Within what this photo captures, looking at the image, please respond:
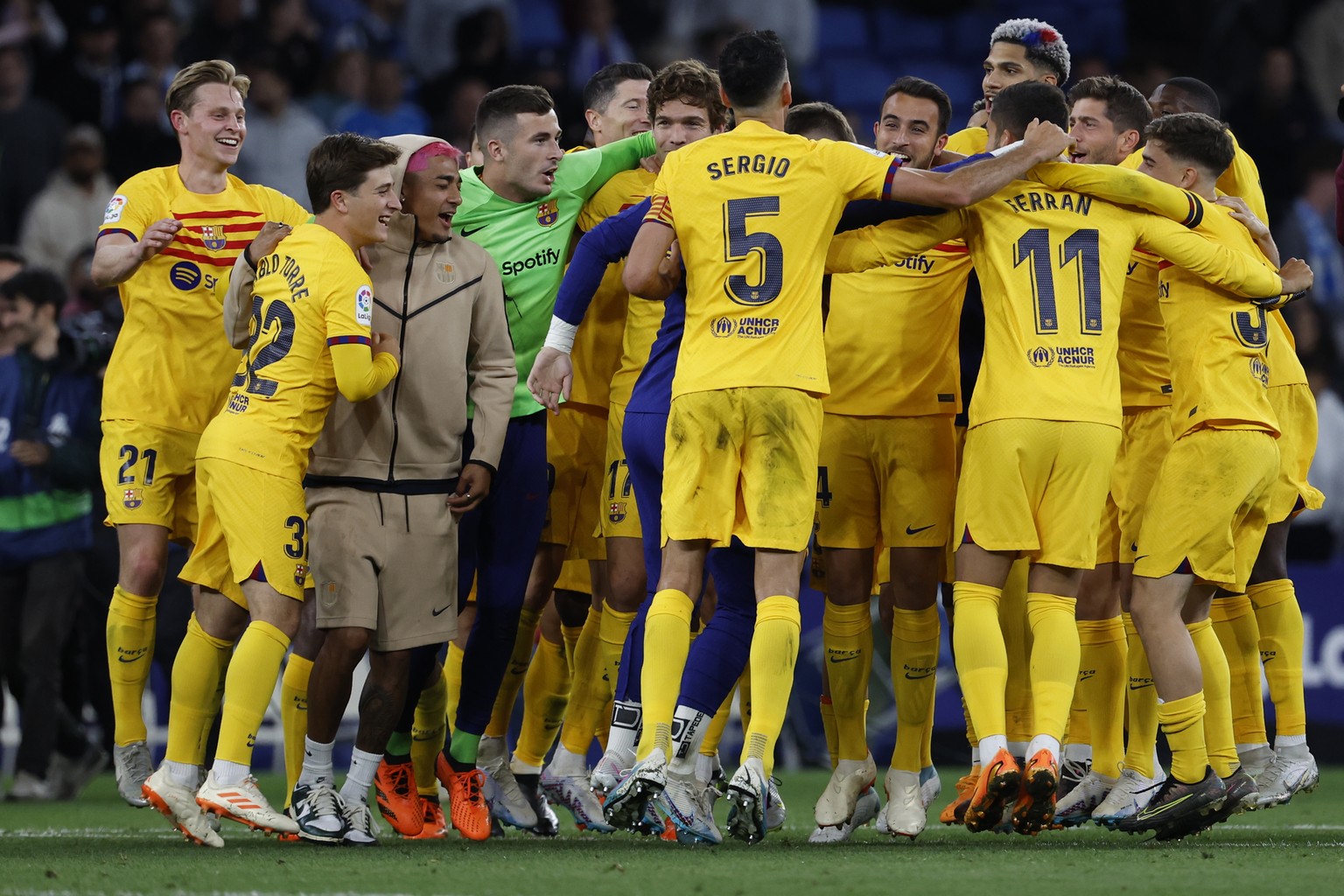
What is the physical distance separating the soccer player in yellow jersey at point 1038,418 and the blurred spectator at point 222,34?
878 centimetres

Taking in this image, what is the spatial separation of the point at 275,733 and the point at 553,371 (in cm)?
531

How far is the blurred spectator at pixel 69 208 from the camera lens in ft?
43.0

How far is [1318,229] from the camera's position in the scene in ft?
48.5

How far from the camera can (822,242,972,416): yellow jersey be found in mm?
7074

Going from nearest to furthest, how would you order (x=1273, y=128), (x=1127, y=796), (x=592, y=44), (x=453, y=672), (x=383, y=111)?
(x=1127, y=796) → (x=453, y=672) → (x=383, y=111) → (x=592, y=44) → (x=1273, y=128)

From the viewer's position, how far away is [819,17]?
1705 centimetres

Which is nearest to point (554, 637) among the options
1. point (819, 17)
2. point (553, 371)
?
point (553, 371)

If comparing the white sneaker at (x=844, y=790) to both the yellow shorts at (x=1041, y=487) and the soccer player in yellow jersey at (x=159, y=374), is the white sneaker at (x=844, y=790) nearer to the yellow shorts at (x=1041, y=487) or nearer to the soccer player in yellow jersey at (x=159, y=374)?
the yellow shorts at (x=1041, y=487)

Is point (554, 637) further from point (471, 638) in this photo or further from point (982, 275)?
point (982, 275)

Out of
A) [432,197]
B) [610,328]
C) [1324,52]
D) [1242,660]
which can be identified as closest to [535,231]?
[610,328]

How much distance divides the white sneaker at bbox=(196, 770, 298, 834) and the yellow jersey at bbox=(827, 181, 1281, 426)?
2.71 metres

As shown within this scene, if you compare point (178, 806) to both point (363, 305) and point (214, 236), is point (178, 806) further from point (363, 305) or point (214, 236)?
point (214, 236)

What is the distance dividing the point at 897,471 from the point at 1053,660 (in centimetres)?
104

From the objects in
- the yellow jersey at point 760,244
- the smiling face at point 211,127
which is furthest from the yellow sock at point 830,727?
the smiling face at point 211,127
